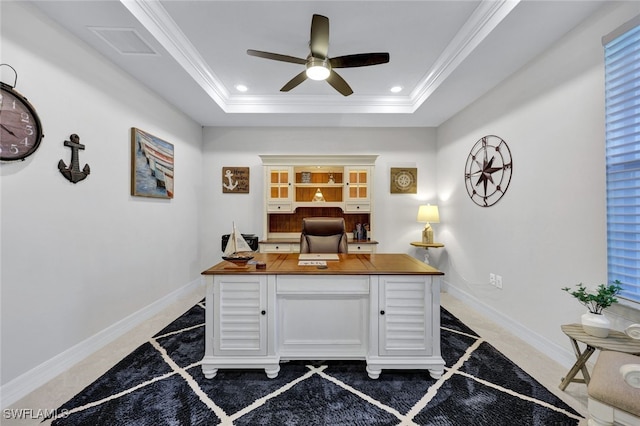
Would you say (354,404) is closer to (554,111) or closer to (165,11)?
(554,111)

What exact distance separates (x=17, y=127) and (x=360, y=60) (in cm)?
241

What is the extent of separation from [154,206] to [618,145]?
4.13m

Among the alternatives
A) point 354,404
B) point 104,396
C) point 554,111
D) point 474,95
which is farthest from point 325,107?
point 104,396

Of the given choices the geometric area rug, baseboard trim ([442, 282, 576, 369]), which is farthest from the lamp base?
the geometric area rug

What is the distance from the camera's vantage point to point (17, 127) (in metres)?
1.64

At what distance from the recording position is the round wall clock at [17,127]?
5.13 ft

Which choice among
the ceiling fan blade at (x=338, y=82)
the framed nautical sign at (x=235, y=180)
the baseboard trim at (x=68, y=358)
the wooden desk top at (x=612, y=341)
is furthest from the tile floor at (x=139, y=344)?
the ceiling fan blade at (x=338, y=82)

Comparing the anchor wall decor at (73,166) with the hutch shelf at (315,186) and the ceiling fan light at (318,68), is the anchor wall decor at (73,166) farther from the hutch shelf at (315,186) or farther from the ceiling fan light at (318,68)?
the hutch shelf at (315,186)

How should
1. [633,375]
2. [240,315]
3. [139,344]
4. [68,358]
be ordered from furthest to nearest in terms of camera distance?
[139,344] < [68,358] < [240,315] < [633,375]

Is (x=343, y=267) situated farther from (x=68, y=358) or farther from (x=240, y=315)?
(x=68, y=358)

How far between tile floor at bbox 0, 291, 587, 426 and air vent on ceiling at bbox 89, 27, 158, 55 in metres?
2.61

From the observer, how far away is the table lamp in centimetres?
393

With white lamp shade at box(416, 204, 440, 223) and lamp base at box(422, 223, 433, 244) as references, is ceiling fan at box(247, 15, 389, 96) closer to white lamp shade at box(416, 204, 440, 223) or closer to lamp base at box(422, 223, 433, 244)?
white lamp shade at box(416, 204, 440, 223)

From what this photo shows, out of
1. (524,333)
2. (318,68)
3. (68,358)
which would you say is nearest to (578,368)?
(524,333)
